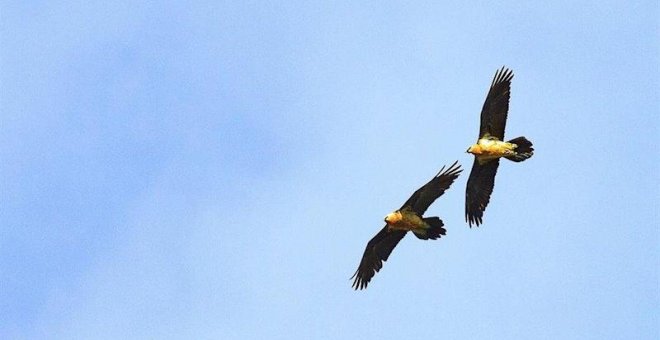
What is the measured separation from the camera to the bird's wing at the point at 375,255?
44.4 m

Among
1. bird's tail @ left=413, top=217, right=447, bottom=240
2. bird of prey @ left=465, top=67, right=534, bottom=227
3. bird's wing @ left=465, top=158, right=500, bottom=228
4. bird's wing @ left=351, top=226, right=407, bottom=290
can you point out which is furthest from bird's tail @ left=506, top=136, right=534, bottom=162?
bird's wing @ left=351, top=226, right=407, bottom=290

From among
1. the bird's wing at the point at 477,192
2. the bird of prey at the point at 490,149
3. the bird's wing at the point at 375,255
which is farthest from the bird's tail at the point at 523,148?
the bird's wing at the point at 375,255

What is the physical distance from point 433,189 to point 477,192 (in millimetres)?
1398

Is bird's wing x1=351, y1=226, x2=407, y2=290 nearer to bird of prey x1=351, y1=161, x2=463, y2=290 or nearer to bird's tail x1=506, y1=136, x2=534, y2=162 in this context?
bird of prey x1=351, y1=161, x2=463, y2=290

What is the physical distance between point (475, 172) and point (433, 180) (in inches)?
52.9

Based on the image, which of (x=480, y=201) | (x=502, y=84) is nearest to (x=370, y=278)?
(x=480, y=201)

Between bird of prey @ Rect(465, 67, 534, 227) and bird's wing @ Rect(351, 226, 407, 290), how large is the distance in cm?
241

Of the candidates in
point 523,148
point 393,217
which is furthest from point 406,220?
point 523,148

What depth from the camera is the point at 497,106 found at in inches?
1645

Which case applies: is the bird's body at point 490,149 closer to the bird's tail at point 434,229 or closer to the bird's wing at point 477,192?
the bird's wing at point 477,192

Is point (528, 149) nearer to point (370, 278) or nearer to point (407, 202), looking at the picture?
point (407, 202)

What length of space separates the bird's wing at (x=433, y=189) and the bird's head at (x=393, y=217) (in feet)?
1.24

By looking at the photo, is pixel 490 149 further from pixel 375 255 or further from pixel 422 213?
pixel 375 255

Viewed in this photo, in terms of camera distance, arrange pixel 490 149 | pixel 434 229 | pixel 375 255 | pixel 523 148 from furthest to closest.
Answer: pixel 375 255 < pixel 434 229 < pixel 490 149 < pixel 523 148
